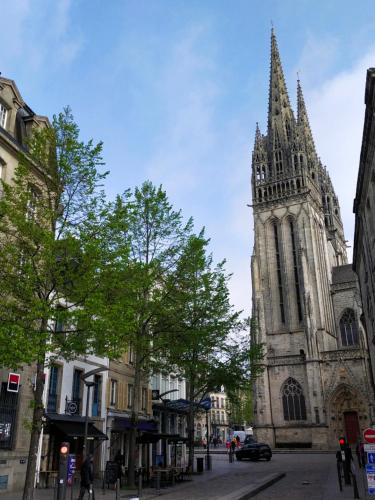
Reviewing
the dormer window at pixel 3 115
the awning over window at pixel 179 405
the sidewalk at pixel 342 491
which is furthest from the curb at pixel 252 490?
the dormer window at pixel 3 115

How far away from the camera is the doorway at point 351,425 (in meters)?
51.2

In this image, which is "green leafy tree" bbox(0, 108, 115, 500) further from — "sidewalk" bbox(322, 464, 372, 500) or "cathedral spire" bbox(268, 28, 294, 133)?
"cathedral spire" bbox(268, 28, 294, 133)

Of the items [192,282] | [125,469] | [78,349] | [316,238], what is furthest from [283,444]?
[78,349]

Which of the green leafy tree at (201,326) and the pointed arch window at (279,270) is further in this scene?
the pointed arch window at (279,270)

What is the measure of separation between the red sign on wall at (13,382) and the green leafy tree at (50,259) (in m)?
3.28

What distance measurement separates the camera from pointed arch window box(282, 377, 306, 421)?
5309cm

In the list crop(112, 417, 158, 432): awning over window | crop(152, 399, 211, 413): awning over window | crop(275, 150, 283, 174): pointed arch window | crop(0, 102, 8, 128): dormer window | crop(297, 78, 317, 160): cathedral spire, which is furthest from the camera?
crop(297, 78, 317, 160): cathedral spire

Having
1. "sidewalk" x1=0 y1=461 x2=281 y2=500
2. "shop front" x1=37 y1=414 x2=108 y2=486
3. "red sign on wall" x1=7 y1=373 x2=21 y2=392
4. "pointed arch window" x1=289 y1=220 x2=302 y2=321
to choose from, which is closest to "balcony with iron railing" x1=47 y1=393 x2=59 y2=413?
"shop front" x1=37 y1=414 x2=108 y2=486

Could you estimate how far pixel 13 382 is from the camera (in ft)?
55.8

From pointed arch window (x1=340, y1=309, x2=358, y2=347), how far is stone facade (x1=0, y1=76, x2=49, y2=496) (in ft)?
162

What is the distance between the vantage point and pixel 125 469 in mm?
24922

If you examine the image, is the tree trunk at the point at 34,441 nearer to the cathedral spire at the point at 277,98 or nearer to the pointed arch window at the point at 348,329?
the pointed arch window at the point at 348,329

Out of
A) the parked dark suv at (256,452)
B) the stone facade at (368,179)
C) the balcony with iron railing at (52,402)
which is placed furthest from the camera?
the parked dark suv at (256,452)

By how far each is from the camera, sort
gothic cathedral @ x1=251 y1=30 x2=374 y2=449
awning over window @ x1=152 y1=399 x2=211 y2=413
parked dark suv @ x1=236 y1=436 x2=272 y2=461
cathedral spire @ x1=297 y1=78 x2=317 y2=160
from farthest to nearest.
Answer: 1. cathedral spire @ x1=297 y1=78 x2=317 y2=160
2. gothic cathedral @ x1=251 y1=30 x2=374 y2=449
3. parked dark suv @ x1=236 y1=436 x2=272 y2=461
4. awning over window @ x1=152 y1=399 x2=211 y2=413
